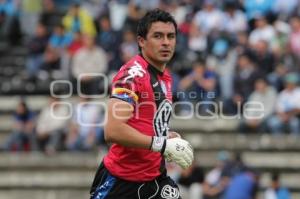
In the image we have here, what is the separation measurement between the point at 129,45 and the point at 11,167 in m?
3.22

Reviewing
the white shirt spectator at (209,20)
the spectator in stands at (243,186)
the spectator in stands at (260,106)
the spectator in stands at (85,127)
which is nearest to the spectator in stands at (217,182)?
the spectator in stands at (243,186)

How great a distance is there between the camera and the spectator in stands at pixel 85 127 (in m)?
17.7

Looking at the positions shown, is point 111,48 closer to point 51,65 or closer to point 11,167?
point 51,65

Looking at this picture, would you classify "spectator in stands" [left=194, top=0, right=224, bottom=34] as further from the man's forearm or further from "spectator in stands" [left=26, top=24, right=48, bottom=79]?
the man's forearm

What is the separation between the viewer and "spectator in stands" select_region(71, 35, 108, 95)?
1853 centimetres

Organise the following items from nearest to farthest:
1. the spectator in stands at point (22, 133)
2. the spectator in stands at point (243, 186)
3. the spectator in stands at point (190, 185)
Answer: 1. the spectator in stands at point (243, 186)
2. the spectator in stands at point (190, 185)
3. the spectator in stands at point (22, 133)

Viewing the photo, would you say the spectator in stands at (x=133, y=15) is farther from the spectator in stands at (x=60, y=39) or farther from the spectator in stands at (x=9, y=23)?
the spectator in stands at (x=9, y=23)

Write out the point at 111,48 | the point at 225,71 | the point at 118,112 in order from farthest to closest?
the point at 111,48 < the point at 225,71 < the point at 118,112

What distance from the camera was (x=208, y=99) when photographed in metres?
17.2

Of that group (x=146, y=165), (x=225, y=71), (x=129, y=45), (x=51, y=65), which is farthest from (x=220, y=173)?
(x=146, y=165)

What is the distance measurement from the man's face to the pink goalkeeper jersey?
0.29 feet

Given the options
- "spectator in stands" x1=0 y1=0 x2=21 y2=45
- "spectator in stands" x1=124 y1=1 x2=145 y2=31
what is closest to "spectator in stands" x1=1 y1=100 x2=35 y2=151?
"spectator in stands" x1=124 y1=1 x2=145 y2=31

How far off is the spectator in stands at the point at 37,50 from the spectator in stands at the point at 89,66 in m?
1.14

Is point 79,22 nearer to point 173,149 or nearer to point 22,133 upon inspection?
point 22,133
